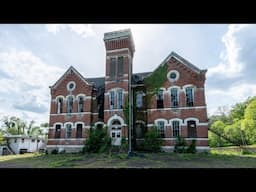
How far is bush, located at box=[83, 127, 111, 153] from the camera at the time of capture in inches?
596

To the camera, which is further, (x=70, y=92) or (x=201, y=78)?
(x=70, y=92)

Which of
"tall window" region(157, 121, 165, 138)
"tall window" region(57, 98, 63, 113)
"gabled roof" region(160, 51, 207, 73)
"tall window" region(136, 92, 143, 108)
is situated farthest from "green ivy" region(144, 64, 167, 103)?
"tall window" region(57, 98, 63, 113)

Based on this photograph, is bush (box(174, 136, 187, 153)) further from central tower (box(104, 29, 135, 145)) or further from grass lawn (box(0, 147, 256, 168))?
central tower (box(104, 29, 135, 145))

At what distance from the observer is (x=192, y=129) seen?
14414mm

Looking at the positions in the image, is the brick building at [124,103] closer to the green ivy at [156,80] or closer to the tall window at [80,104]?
the tall window at [80,104]

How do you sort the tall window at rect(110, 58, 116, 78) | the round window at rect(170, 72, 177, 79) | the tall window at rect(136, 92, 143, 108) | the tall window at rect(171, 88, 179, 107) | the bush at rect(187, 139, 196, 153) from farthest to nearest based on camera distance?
the tall window at rect(110, 58, 116, 78) < the tall window at rect(136, 92, 143, 108) < the round window at rect(170, 72, 177, 79) < the tall window at rect(171, 88, 179, 107) < the bush at rect(187, 139, 196, 153)

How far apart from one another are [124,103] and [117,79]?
7.22 feet

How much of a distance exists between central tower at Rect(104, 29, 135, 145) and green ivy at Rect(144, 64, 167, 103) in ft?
5.54

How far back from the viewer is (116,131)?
51.9 ft

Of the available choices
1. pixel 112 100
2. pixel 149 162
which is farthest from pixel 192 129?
pixel 112 100
